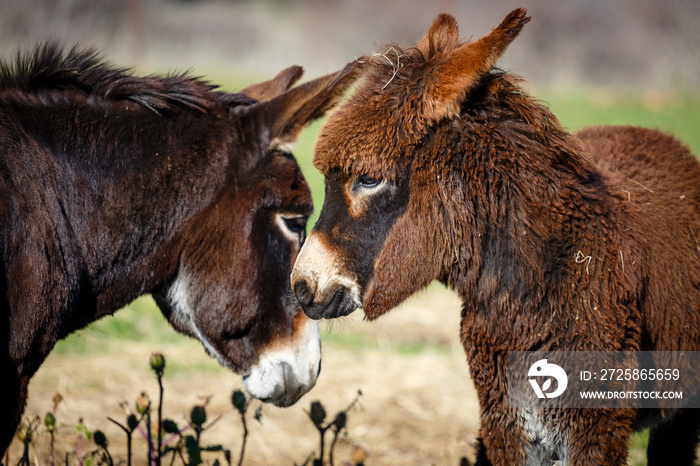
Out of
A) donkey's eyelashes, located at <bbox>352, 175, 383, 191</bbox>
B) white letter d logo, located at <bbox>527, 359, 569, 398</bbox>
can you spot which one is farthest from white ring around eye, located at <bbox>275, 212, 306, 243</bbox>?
white letter d logo, located at <bbox>527, 359, 569, 398</bbox>

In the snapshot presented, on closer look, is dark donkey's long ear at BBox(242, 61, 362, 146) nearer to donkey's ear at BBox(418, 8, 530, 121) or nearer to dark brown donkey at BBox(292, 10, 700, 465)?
dark brown donkey at BBox(292, 10, 700, 465)

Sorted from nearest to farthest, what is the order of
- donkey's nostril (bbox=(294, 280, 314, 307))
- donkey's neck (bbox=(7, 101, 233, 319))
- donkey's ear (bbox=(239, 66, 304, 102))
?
donkey's nostril (bbox=(294, 280, 314, 307))
donkey's neck (bbox=(7, 101, 233, 319))
donkey's ear (bbox=(239, 66, 304, 102))

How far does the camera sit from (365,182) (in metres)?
2.40

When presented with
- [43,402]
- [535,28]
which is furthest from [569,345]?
[535,28]

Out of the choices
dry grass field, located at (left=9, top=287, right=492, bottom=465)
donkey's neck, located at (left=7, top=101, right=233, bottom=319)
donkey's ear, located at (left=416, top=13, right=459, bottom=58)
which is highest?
donkey's ear, located at (left=416, top=13, right=459, bottom=58)

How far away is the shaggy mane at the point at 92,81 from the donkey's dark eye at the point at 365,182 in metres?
0.90

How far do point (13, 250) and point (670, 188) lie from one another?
2922mm

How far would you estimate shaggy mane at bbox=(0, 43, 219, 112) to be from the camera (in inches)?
103

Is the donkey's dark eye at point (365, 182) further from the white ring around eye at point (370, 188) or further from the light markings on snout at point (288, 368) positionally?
the light markings on snout at point (288, 368)

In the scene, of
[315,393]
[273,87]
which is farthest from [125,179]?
[315,393]

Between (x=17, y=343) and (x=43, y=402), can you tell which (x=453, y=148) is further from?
(x=43, y=402)

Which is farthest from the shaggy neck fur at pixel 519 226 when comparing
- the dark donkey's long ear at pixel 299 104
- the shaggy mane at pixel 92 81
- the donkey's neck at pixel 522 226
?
the shaggy mane at pixel 92 81

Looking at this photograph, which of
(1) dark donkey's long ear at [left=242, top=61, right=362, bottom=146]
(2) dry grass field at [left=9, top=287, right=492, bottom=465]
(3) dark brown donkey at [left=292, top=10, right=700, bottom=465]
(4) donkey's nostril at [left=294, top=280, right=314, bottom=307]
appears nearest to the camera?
(3) dark brown donkey at [left=292, top=10, right=700, bottom=465]

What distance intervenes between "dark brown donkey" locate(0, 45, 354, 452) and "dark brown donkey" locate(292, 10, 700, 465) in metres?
0.43
